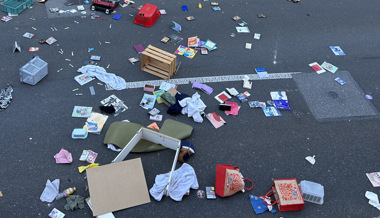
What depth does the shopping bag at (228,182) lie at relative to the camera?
18.8 ft

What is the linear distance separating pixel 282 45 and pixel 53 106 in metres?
5.77

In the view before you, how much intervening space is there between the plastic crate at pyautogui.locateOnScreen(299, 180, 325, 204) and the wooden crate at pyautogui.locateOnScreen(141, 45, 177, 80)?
3665 millimetres

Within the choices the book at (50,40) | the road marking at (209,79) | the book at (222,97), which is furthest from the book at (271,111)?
the book at (50,40)

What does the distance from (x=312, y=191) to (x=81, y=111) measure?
461cm

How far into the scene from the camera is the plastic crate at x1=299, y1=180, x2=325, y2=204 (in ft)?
18.9

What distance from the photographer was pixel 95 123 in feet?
21.9

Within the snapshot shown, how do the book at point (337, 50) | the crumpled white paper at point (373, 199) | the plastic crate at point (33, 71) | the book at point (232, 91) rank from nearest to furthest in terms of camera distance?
1. the crumpled white paper at point (373, 199)
2. the plastic crate at point (33, 71)
3. the book at point (232, 91)
4. the book at point (337, 50)

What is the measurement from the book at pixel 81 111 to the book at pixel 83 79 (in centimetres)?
72

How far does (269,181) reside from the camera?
6121 mm

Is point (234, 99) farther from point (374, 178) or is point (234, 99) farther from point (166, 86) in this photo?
point (374, 178)

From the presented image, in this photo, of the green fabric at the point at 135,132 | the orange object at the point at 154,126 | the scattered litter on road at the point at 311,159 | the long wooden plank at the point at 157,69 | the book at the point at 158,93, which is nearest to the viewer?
the green fabric at the point at 135,132

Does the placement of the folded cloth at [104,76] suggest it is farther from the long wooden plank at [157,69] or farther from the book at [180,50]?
the book at [180,50]

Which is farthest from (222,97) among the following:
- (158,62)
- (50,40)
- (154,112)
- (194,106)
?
(50,40)

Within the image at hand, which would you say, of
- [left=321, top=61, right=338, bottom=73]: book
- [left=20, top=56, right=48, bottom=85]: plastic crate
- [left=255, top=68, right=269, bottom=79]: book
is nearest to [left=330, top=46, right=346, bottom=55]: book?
[left=321, top=61, right=338, bottom=73]: book
